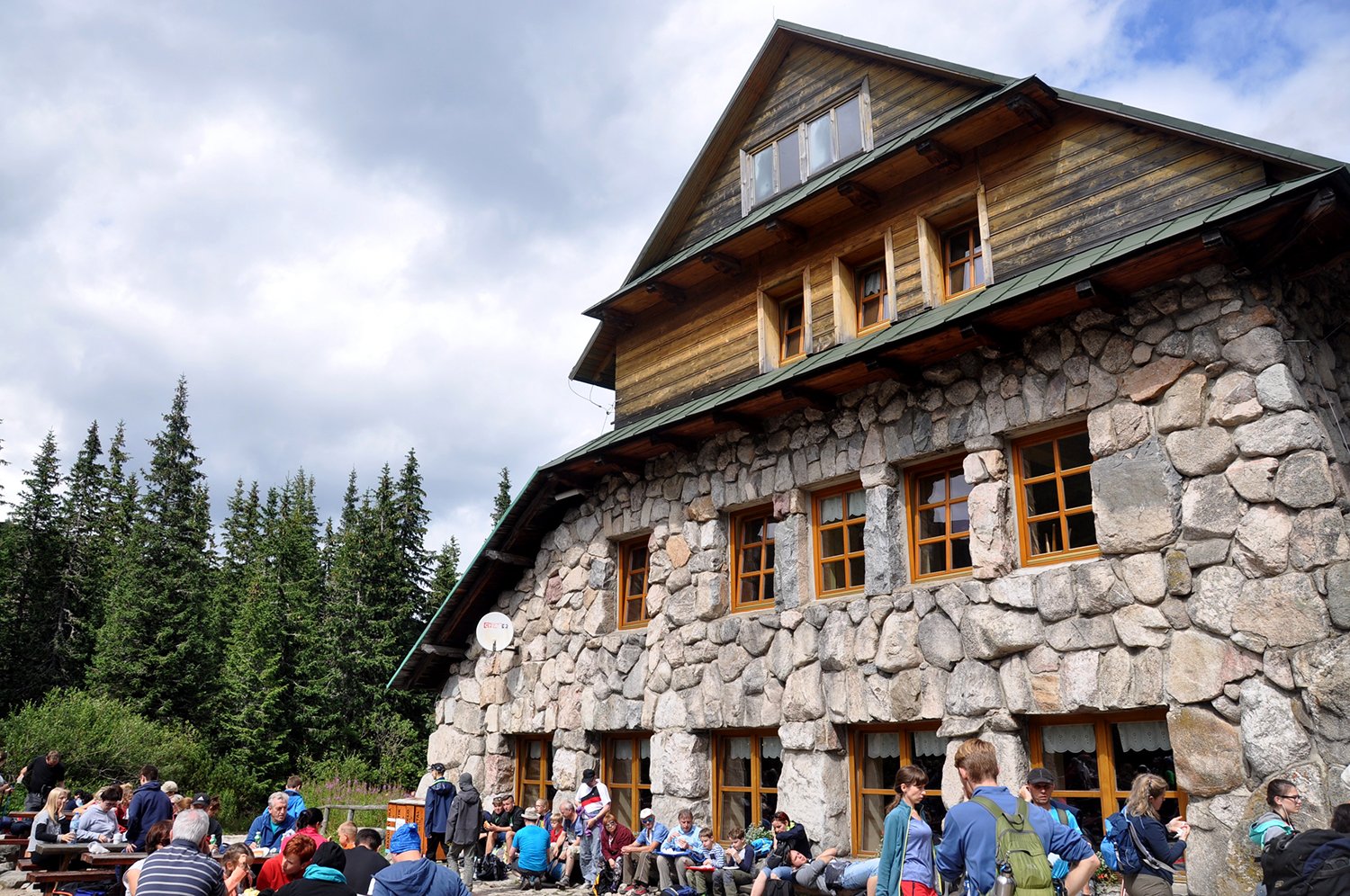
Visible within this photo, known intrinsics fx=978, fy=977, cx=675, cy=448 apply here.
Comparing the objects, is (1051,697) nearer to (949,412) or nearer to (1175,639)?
(1175,639)

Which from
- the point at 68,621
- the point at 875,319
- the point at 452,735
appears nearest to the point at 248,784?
the point at 68,621

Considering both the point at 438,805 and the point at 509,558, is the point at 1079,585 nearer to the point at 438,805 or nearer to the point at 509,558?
the point at 438,805

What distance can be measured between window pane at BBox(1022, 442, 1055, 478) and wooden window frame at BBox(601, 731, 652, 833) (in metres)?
5.92

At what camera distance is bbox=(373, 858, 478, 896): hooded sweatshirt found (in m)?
5.36

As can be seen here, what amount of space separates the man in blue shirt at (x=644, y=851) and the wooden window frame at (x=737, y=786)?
0.61 m

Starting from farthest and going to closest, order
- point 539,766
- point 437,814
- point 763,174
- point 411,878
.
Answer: point 539,766 → point 763,174 → point 437,814 → point 411,878

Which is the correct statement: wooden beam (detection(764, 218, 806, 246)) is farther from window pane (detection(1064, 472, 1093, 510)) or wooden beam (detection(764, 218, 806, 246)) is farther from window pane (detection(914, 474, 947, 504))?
window pane (detection(1064, 472, 1093, 510))

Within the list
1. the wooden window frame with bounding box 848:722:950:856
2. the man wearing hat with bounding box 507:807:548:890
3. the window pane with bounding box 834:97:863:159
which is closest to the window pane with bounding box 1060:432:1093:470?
the wooden window frame with bounding box 848:722:950:856

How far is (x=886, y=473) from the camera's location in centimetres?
1006

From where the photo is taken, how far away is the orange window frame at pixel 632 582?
13086 mm

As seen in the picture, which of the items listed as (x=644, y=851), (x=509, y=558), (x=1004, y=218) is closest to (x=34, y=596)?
(x=509, y=558)

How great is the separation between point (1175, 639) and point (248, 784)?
29301 millimetres

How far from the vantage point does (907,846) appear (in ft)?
18.6

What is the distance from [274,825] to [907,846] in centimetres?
675
